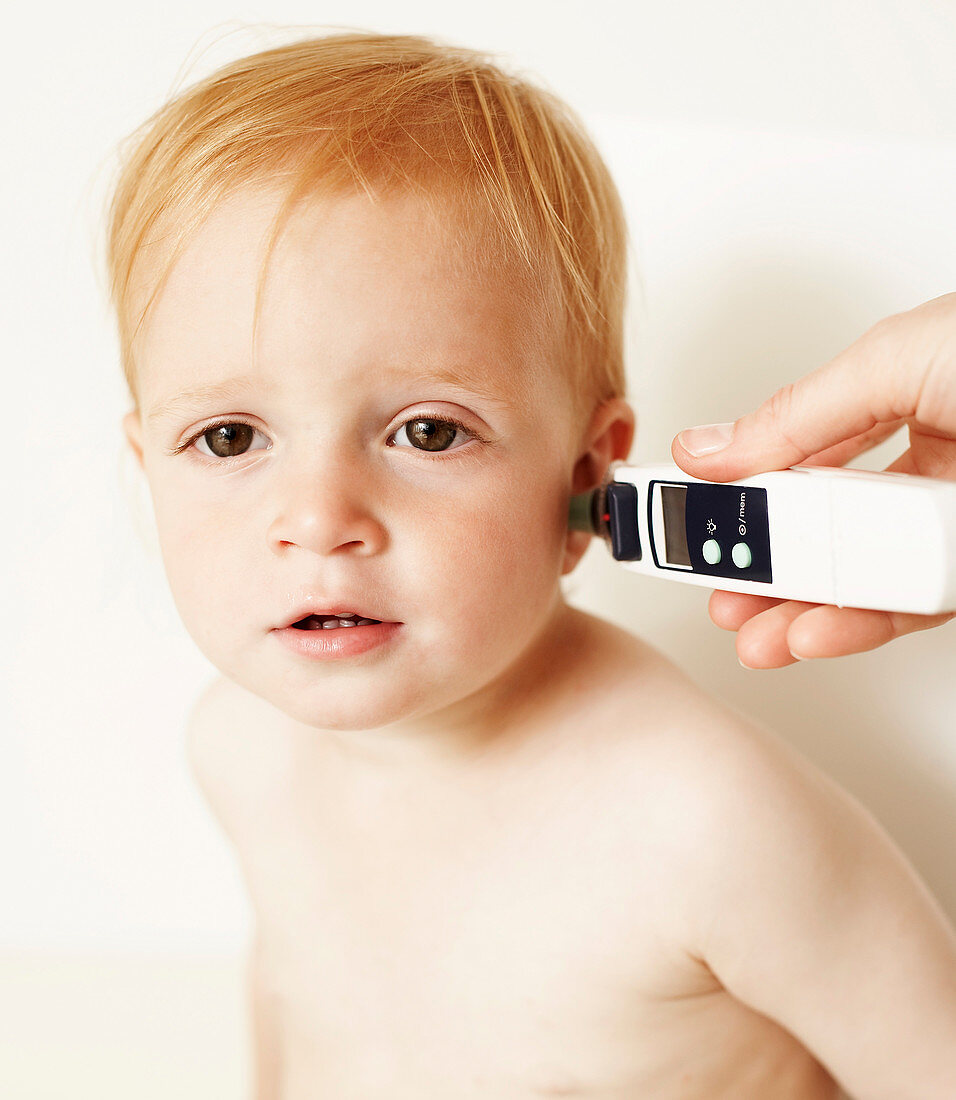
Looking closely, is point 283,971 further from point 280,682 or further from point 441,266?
point 441,266

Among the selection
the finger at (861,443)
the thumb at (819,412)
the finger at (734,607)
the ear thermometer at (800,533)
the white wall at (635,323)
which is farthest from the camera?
the white wall at (635,323)

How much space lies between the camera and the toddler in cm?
73

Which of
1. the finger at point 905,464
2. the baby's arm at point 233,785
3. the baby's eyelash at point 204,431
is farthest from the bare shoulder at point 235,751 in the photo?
the finger at point 905,464

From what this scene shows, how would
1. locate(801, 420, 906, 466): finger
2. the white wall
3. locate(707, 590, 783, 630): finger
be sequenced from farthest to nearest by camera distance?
the white wall < locate(801, 420, 906, 466): finger < locate(707, 590, 783, 630): finger

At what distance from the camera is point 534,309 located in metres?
0.78

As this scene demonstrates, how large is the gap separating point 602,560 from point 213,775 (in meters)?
0.43

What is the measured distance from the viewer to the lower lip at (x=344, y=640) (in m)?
0.74

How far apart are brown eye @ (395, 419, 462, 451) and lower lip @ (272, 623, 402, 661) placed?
0.12 m

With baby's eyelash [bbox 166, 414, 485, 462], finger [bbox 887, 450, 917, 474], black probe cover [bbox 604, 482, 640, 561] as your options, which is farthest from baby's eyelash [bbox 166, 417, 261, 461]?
finger [bbox 887, 450, 917, 474]

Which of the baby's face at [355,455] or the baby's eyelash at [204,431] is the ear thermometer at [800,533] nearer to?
the baby's face at [355,455]

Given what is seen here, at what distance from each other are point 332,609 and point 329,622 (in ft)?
0.12

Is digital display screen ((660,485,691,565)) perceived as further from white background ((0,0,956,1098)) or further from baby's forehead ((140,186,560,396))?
white background ((0,0,956,1098))

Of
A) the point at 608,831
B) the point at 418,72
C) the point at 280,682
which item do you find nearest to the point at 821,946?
the point at 608,831

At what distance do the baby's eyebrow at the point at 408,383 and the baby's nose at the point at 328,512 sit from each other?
6cm
